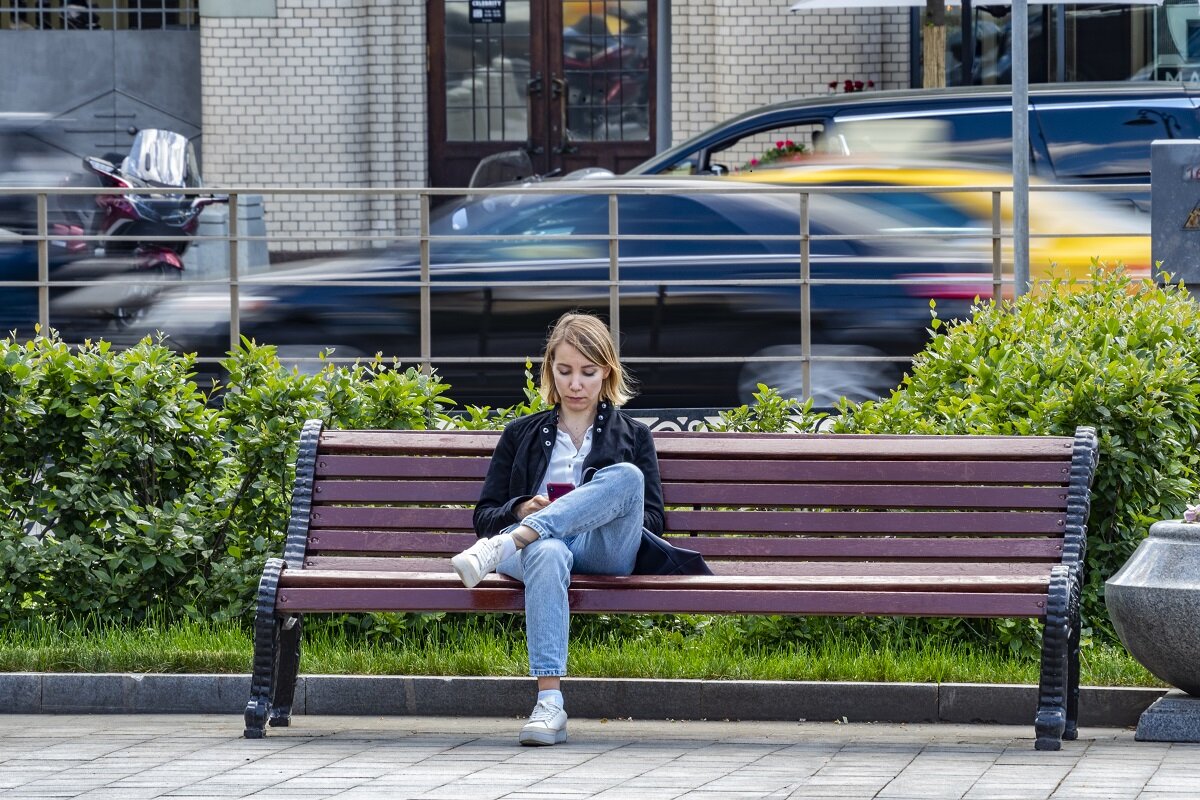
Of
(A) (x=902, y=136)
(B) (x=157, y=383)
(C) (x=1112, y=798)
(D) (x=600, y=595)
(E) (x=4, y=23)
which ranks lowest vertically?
(C) (x=1112, y=798)

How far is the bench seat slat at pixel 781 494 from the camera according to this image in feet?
21.3

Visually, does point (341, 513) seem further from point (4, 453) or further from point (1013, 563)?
point (1013, 563)

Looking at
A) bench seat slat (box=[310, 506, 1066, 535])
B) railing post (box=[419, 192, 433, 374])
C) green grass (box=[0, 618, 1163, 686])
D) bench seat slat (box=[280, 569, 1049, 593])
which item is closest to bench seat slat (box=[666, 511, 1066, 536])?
bench seat slat (box=[310, 506, 1066, 535])

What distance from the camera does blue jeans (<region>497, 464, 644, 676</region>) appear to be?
6168 millimetres

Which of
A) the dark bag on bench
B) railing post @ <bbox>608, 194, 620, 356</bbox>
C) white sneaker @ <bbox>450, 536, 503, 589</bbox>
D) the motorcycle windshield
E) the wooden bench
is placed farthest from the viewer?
the motorcycle windshield

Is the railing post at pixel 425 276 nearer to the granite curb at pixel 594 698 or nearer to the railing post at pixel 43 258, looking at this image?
the railing post at pixel 43 258

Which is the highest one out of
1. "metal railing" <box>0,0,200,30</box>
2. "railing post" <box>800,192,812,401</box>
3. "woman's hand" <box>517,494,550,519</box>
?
"metal railing" <box>0,0,200,30</box>

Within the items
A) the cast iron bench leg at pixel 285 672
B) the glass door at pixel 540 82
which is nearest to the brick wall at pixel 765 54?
the glass door at pixel 540 82

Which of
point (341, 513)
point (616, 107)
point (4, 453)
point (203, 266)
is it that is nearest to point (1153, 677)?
point (341, 513)

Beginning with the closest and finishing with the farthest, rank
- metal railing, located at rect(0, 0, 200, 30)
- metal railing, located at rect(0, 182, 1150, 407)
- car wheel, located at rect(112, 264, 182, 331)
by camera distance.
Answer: metal railing, located at rect(0, 182, 1150, 407)
car wheel, located at rect(112, 264, 182, 331)
metal railing, located at rect(0, 0, 200, 30)

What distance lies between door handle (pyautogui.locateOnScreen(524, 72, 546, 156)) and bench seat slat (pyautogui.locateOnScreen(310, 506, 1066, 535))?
1645cm

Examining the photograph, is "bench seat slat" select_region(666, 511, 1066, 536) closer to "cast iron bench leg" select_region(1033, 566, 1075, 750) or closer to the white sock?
"cast iron bench leg" select_region(1033, 566, 1075, 750)

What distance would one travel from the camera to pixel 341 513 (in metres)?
6.68

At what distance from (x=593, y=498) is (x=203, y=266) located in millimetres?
8353
